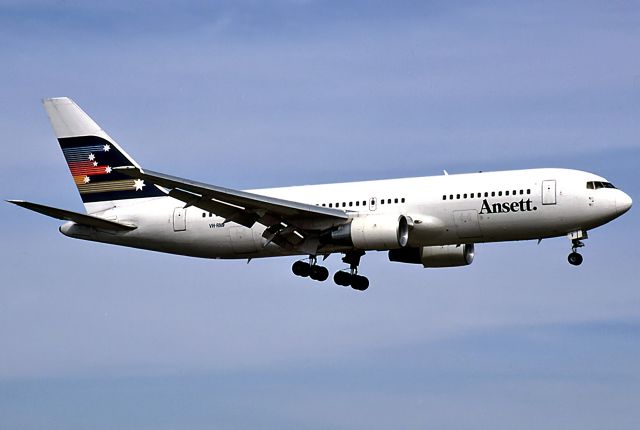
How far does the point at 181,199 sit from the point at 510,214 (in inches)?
519

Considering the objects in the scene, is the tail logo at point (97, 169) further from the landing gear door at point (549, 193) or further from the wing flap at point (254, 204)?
the landing gear door at point (549, 193)

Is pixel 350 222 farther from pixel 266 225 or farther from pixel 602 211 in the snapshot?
pixel 602 211

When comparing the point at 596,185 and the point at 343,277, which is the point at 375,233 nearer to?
the point at 343,277

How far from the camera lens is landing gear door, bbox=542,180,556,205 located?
54.0 m

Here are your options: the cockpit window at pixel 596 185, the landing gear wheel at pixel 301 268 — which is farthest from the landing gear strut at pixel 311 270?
the cockpit window at pixel 596 185

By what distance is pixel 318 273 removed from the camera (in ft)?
191

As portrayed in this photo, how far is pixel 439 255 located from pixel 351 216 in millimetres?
Result: 5945

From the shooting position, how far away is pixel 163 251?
60.6 m

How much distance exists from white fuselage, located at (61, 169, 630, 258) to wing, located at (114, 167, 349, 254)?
810mm

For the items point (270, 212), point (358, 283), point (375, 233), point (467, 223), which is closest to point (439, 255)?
point (358, 283)

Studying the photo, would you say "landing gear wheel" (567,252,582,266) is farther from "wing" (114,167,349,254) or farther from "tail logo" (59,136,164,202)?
"tail logo" (59,136,164,202)

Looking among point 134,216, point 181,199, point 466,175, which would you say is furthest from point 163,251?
point 466,175

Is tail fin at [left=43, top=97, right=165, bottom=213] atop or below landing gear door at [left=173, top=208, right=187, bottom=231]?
atop

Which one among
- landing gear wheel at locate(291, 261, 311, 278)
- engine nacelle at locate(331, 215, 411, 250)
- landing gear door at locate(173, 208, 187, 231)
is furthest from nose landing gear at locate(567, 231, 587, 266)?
landing gear door at locate(173, 208, 187, 231)
